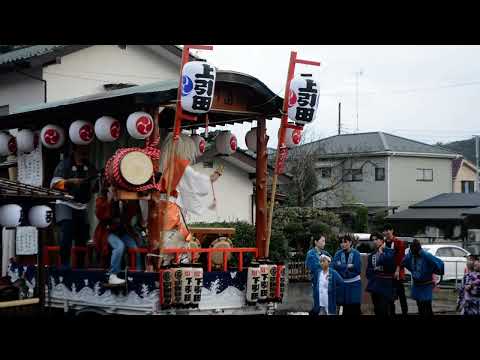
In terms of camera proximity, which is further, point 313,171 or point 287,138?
point 313,171

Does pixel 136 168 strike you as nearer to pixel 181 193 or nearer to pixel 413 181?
pixel 181 193

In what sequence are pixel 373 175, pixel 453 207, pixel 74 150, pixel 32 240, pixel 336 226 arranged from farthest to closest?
pixel 373 175
pixel 453 207
pixel 336 226
pixel 32 240
pixel 74 150

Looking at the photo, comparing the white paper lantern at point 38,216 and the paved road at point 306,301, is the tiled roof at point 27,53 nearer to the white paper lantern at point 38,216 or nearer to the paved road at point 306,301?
the paved road at point 306,301

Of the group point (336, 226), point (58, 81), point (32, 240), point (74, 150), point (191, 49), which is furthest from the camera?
point (336, 226)

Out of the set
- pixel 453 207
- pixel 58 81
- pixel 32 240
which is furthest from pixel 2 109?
pixel 453 207

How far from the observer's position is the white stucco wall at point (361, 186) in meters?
35.7

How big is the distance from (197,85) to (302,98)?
194 cm

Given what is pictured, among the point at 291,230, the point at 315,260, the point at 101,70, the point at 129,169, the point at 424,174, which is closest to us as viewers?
the point at 129,169

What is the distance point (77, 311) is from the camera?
1057 cm

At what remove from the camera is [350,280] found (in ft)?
35.2

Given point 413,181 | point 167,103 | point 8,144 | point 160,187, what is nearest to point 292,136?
point 167,103

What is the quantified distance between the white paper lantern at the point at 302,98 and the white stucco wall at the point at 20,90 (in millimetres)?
10514

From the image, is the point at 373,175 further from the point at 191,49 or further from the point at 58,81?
the point at 191,49

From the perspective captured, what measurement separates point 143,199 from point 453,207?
25174 mm
